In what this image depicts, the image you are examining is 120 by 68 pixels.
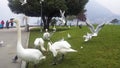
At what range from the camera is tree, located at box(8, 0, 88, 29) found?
4953 cm

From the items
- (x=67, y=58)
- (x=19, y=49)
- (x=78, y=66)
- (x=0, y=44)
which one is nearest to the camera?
(x=19, y=49)

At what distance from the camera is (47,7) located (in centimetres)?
4956

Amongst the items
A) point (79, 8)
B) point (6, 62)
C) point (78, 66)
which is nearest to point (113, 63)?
point (78, 66)

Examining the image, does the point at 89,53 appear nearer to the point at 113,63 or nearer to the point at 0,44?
the point at 113,63

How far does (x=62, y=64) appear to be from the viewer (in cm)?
1508

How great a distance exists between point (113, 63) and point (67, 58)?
2.70m

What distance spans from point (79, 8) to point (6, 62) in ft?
125

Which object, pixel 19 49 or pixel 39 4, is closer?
pixel 19 49

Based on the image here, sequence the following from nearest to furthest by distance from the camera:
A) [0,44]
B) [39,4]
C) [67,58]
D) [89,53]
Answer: [67,58], [89,53], [0,44], [39,4]

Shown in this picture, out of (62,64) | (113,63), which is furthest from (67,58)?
(113,63)

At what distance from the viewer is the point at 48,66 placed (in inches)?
585

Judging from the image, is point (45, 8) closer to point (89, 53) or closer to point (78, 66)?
point (89, 53)

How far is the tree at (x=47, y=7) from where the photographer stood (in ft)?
163

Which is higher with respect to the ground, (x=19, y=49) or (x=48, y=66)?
(x=19, y=49)
